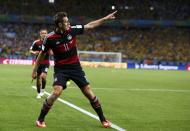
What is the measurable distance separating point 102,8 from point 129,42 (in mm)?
6608

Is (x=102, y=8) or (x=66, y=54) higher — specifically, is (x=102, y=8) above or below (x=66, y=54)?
above

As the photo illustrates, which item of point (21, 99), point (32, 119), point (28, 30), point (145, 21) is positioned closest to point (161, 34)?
point (145, 21)

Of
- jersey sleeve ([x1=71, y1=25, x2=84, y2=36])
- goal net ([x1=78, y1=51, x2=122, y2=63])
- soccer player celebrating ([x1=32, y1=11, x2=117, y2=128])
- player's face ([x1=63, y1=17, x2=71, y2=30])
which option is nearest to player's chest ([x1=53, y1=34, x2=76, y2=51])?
soccer player celebrating ([x1=32, y1=11, x2=117, y2=128])

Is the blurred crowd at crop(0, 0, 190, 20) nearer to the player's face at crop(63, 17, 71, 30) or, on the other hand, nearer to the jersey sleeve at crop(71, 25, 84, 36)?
the jersey sleeve at crop(71, 25, 84, 36)

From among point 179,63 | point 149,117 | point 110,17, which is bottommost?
point 179,63

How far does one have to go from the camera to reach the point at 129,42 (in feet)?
223

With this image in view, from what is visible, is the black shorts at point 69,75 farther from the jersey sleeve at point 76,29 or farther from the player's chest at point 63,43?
the jersey sleeve at point 76,29

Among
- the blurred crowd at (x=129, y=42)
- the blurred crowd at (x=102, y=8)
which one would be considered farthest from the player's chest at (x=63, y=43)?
the blurred crowd at (x=102, y=8)

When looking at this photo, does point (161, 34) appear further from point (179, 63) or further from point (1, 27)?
point (1, 27)

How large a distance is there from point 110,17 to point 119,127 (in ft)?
7.85

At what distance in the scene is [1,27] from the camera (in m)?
66.4

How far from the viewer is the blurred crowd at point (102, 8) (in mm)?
68375

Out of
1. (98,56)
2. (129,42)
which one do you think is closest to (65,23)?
(98,56)

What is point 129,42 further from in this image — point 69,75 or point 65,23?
point 65,23
